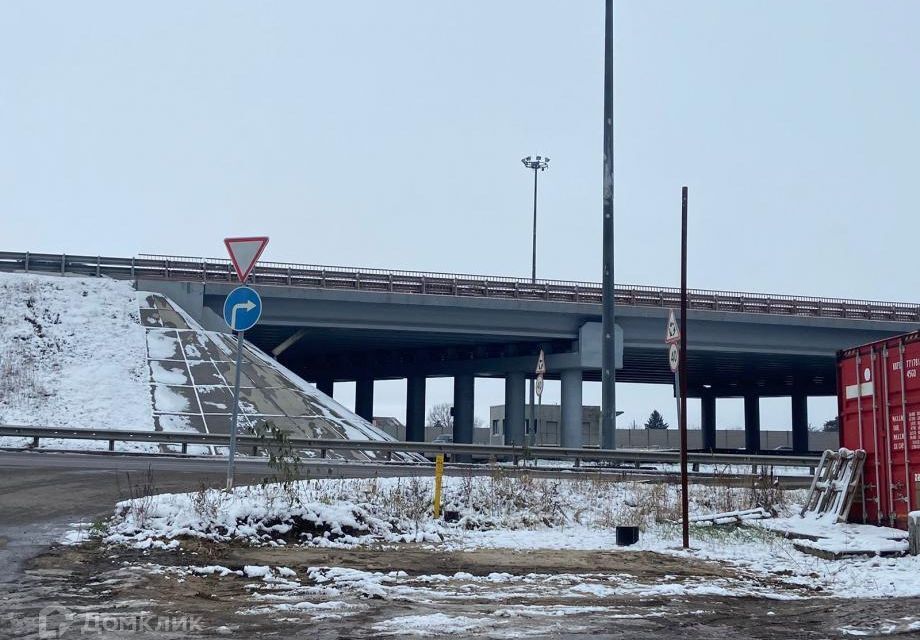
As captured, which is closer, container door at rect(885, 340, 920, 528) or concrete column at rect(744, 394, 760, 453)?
container door at rect(885, 340, 920, 528)

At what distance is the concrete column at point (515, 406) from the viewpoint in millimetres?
44969

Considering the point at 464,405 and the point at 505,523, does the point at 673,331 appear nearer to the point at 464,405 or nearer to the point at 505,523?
the point at 505,523

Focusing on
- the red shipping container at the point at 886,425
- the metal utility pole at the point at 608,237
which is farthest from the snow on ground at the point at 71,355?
the red shipping container at the point at 886,425

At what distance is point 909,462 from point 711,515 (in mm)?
3072

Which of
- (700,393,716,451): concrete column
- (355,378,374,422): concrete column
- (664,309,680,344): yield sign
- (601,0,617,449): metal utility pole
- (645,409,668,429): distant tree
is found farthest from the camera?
(645,409,668,429): distant tree

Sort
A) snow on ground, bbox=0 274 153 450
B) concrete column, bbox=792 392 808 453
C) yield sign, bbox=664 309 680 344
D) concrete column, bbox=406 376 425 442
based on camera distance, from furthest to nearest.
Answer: concrete column, bbox=792 392 808 453, concrete column, bbox=406 376 425 442, snow on ground, bbox=0 274 153 450, yield sign, bbox=664 309 680 344

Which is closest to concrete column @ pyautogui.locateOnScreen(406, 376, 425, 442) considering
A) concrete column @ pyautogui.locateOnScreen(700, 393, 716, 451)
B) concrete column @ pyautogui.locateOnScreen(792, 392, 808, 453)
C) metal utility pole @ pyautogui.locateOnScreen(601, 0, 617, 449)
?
metal utility pole @ pyautogui.locateOnScreen(601, 0, 617, 449)

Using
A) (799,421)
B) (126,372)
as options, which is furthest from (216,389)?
(799,421)

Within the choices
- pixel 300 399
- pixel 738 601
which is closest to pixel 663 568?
pixel 738 601

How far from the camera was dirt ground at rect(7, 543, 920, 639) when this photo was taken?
712cm

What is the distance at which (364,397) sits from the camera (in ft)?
182

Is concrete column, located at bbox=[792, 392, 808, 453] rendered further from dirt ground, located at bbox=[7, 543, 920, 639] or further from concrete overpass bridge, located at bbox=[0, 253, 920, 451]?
dirt ground, located at bbox=[7, 543, 920, 639]

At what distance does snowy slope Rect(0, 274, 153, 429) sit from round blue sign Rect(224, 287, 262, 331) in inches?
616

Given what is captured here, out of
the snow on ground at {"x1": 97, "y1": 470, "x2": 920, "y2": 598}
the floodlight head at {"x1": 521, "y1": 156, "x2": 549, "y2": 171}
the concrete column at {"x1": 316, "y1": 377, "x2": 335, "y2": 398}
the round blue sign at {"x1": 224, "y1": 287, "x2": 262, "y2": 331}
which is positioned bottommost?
the snow on ground at {"x1": 97, "y1": 470, "x2": 920, "y2": 598}
